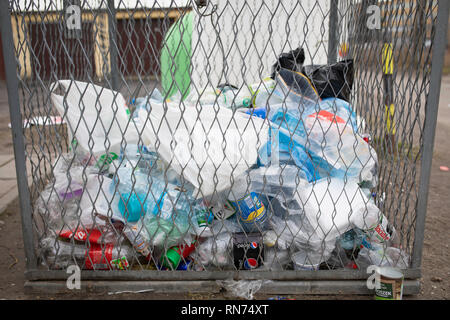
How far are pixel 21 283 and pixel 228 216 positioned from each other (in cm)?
104

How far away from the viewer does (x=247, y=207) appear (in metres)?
1.74

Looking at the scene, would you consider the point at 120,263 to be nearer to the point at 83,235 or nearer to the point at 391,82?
the point at 83,235

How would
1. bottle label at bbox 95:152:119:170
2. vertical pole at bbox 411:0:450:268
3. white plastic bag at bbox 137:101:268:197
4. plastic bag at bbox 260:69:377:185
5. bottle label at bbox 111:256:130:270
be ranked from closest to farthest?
vertical pole at bbox 411:0:450:268
white plastic bag at bbox 137:101:268:197
bottle label at bbox 111:256:130:270
plastic bag at bbox 260:69:377:185
bottle label at bbox 95:152:119:170

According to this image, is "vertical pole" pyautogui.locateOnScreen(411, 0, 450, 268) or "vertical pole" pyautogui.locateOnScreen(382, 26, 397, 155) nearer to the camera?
"vertical pole" pyautogui.locateOnScreen(411, 0, 450, 268)

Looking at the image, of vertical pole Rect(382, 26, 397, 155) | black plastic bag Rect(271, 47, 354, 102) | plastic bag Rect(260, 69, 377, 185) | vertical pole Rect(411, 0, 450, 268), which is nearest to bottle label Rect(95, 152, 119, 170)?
plastic bag Rect(260, 69, 377, 185)

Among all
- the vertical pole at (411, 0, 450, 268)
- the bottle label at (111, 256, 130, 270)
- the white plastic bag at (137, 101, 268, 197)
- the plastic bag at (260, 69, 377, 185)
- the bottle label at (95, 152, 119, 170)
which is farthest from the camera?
the bottle label at (95, 152, 119, 170)

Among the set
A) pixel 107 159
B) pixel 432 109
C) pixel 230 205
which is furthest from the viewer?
pixel 107 159

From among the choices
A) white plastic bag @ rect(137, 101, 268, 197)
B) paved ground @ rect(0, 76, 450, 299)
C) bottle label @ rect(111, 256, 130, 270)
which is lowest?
paved ground @ rect(0, 76, 450, 299)

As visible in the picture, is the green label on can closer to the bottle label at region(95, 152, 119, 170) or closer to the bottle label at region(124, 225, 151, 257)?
the bottle label at region(124, 225, 151, 257)

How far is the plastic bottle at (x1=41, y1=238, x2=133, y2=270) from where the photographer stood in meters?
1.76

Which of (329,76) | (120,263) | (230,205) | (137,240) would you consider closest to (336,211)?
(230,205)

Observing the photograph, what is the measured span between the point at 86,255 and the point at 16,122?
0.65m
